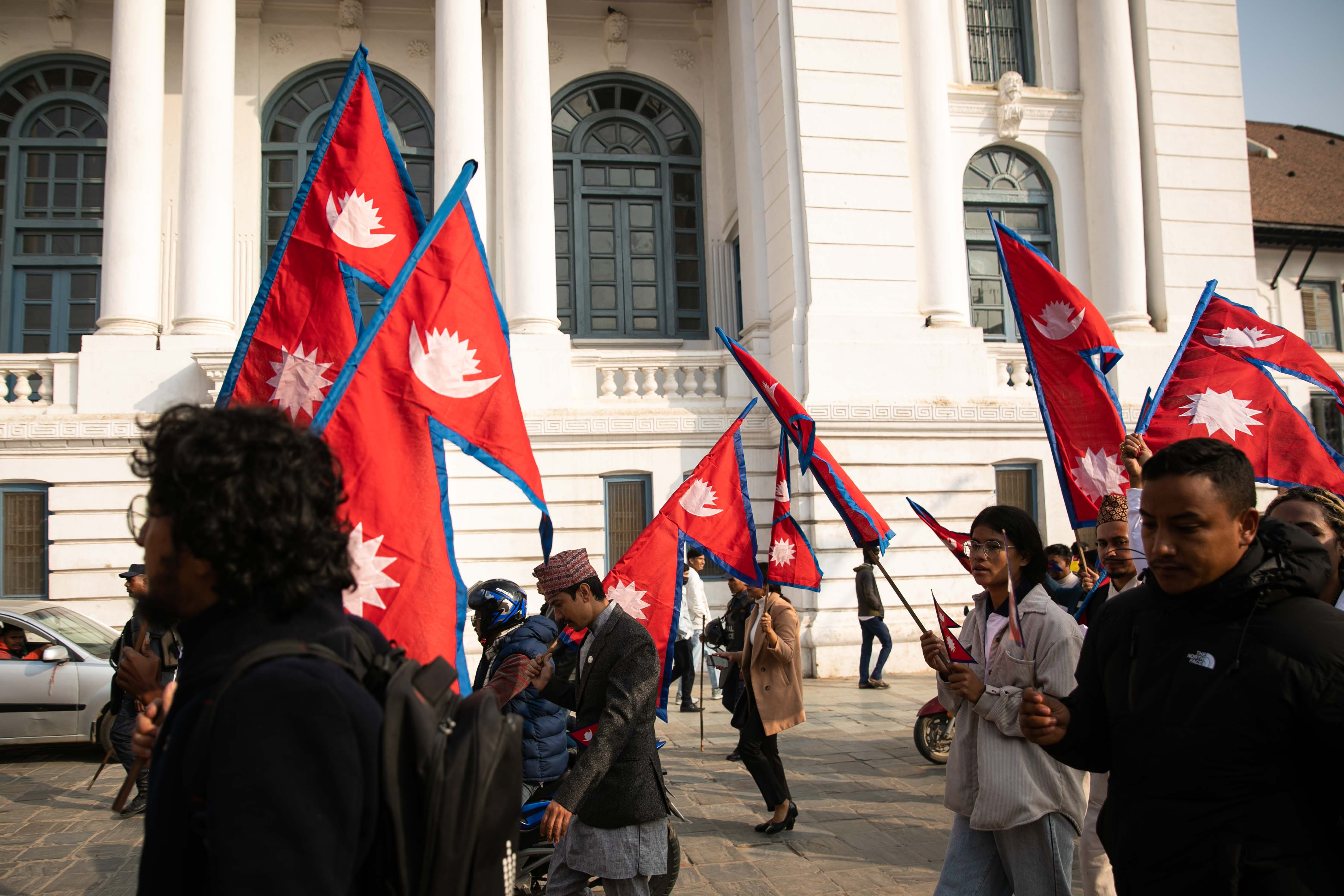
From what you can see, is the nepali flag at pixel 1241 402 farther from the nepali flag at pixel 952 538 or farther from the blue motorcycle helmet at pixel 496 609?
the blue motorcycle helmet at pixel 496 609

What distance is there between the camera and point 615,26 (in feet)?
60.1

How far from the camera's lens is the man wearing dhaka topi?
3729 millimetres

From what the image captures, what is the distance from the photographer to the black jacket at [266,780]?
4.75ft

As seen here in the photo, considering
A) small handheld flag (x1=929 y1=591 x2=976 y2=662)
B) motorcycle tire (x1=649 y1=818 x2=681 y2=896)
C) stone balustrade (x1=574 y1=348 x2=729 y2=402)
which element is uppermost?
stone balustrade (x1=574 y1=348 x2=729 y2=402)

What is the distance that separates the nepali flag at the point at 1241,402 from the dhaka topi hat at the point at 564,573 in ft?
12.1

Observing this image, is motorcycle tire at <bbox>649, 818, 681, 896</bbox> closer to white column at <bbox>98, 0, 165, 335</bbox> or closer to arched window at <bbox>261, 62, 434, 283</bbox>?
white column at <bbox>98, 0, 165, 335</bbox>

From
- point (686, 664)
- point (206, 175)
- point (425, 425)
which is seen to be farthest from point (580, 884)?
point (206, 175)

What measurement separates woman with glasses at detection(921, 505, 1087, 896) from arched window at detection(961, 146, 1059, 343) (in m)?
14.0

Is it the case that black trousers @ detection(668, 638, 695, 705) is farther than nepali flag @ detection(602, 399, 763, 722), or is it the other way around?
black trousers @ detection(668, 638, 695, 705)

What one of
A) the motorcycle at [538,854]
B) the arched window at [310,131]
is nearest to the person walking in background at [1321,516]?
the motorcycle at [538,854]

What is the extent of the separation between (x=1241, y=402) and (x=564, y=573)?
4469 mm

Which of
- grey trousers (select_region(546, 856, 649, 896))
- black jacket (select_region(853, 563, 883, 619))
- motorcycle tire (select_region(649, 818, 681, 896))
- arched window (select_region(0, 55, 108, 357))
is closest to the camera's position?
grey trousers (select_region(546, 856, 649, 896))

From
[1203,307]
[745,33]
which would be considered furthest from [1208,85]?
[1203,307]

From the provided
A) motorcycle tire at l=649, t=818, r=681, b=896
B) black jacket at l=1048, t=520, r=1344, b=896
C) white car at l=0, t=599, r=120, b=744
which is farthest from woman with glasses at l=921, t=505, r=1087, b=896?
white car at l=0, t=599, r=120, b=744
